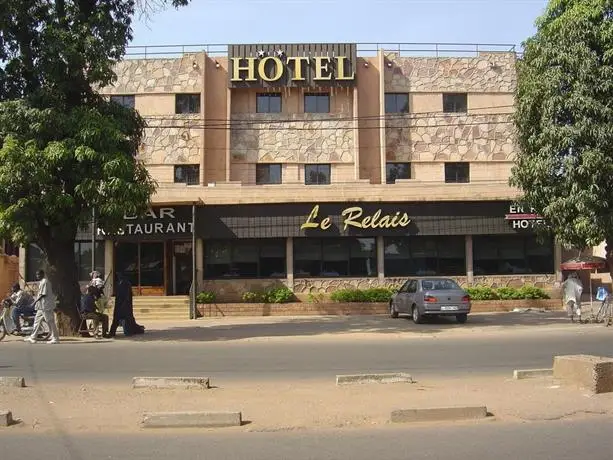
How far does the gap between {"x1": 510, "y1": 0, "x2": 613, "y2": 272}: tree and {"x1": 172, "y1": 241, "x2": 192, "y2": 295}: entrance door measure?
48.8 ft

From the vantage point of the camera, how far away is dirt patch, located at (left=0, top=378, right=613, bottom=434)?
309 inches

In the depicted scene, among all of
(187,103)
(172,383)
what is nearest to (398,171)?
(187,103)

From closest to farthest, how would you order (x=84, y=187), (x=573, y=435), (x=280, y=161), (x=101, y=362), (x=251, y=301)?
(x=573, y=435)
(x=101, y=362)
(x=84, y=187)
(x=251, y=301)
(x=280, y=161)

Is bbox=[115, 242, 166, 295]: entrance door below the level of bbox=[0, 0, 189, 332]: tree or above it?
below

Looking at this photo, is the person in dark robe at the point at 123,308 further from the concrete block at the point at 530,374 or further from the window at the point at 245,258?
the concrete block at the point at 530,374

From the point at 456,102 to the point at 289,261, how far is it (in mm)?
12008

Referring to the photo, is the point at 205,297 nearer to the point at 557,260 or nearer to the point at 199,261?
the point at 199,261

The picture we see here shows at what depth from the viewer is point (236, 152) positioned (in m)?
31.8

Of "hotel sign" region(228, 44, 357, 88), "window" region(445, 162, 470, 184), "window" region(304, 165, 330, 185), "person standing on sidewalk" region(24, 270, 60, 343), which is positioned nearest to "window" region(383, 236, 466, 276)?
"window" region(445, 162, 470, 184)

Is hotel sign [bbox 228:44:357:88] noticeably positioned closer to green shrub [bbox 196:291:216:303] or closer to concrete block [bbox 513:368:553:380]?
green shrub [bbox 196:291:216:303]

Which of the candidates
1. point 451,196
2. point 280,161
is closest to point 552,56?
point 451,196

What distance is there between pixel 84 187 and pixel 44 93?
9.47 ft

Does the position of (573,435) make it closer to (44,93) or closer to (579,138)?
(579,138)

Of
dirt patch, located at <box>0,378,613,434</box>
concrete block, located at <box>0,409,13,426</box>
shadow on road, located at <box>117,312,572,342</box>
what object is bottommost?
shadow on road, located at <box>117,312,572,342</box>
